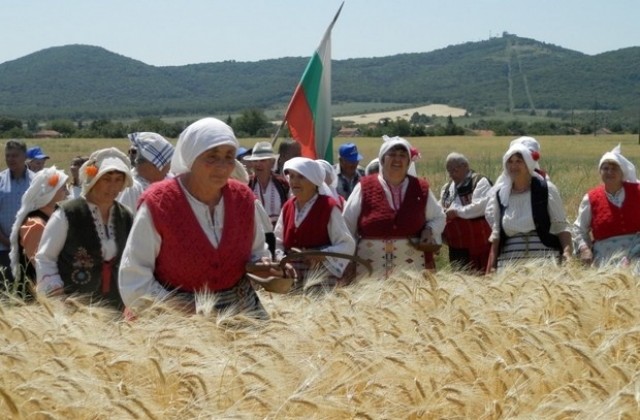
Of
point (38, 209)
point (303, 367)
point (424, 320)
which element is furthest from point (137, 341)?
point (38, 209)

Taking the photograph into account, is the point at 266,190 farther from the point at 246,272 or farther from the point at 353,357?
the point at 353,357

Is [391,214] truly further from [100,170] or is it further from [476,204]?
[100,170]

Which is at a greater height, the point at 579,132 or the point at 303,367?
the point at 303,367

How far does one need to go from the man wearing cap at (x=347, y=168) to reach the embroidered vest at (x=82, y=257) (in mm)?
4338

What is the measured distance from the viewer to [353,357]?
3.22 meters

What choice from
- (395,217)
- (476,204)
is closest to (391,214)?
(395,217)

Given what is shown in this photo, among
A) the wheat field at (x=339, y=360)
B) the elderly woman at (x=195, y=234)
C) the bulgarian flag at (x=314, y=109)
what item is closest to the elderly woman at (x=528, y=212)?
the bulgarian flag at (x=314, y=109)

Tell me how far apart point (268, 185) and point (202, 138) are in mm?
4544

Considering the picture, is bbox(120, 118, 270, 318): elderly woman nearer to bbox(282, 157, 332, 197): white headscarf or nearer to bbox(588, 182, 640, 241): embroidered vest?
bbox(282, 157, 332, 197): white headscarf

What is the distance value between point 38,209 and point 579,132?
82.2m

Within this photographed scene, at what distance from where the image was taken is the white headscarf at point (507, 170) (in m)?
7.43

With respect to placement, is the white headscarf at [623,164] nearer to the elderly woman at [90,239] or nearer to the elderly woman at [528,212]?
the elderly woman at [528,212]

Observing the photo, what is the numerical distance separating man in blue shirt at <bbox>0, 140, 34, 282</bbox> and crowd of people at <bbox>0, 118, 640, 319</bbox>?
13 millimetres

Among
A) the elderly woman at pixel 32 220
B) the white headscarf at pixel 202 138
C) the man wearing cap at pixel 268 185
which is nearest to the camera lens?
the white headscarf at pixel 202 138
